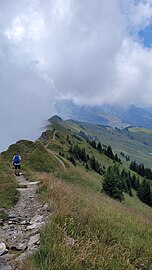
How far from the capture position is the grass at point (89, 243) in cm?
656

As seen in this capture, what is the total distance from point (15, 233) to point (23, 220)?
→ 4.54 feet

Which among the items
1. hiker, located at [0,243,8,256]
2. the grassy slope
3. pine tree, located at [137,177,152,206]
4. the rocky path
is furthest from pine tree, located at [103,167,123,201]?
hiker, located at [0,243,8,256]

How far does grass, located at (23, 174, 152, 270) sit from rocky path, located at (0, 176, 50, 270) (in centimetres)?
45

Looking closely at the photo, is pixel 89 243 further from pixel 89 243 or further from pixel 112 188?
pixel 112 188

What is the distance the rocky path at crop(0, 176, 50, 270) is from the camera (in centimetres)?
721

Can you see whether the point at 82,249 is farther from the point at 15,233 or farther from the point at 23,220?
the point at 23,220

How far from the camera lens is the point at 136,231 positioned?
9.89m

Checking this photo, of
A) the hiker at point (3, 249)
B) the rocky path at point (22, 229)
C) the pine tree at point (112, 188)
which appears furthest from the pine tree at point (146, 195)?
the hiker at point (3, 249)

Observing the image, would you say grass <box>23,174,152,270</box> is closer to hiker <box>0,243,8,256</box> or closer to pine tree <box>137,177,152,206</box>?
hiker <box>0,243,8,256</box>

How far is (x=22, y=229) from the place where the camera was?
9.52m

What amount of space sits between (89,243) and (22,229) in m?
2.87

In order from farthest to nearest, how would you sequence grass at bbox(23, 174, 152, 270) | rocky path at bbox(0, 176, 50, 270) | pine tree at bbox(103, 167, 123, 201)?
pine tree at bbox(103, 167, 123, 201)
rocky path at bbox(0, 176, 50, 270)
grass at bbox(23, 174, 152, 270)

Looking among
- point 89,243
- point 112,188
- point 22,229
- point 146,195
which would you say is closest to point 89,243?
point 89,243

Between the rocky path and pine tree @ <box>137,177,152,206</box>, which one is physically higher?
the rocky path
